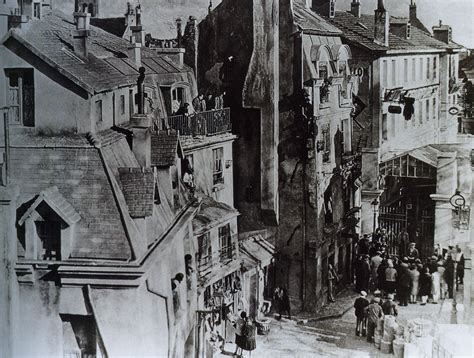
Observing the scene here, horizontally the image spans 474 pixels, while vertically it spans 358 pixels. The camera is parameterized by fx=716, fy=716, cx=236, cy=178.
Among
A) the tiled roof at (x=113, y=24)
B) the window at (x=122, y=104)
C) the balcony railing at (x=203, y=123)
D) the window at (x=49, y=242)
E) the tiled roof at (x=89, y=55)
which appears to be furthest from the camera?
the balcony railing at (x=203, y=123)

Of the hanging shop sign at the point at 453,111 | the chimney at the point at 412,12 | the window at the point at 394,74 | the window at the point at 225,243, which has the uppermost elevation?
the chimney at the point at 412,12

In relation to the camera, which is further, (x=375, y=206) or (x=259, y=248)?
(x=259, y=248)

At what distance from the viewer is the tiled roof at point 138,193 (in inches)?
224

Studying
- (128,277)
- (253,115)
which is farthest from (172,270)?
(253,115)

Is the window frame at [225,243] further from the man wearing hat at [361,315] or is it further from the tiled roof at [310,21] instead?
the tiled roof at [310,21]

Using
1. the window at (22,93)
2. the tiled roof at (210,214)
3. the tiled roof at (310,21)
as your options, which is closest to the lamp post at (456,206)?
the tiled roof at (310,21)

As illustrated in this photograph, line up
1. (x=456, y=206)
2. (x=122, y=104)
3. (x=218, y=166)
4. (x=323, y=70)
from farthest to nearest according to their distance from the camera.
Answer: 1. (x=323, y=70)
2. (x=218, y=166)
3. (x=456, y=206)
4. (x=122, y=104)

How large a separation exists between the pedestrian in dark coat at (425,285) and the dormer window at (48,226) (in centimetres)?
329

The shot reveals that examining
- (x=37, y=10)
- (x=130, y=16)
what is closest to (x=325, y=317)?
(x=130, y=16)

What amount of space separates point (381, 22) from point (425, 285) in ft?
8.38

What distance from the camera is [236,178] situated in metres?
6.98

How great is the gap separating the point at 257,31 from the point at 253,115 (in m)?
0.80

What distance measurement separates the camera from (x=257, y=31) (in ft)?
22.5

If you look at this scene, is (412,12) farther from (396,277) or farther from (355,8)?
(396,277)
